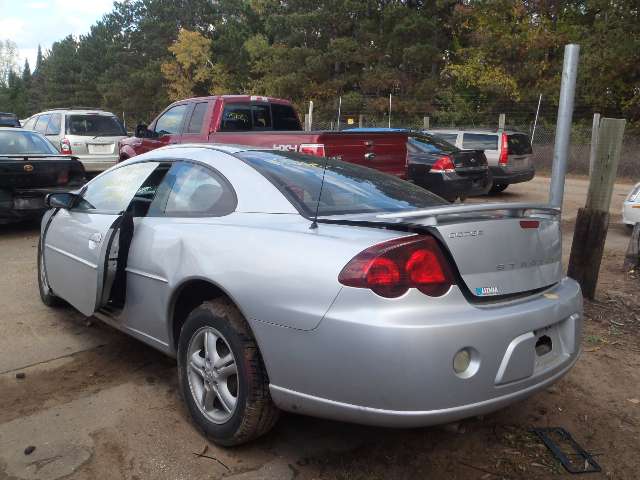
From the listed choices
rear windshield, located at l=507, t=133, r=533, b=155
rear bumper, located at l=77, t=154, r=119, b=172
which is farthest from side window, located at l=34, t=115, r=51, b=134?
rear windshield, located at l=507, t=133, r=533, b=155

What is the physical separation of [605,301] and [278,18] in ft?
107

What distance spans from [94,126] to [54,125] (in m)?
0.87

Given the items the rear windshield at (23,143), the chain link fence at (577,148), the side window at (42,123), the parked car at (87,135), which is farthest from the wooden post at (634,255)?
the chain link fence at (577,148)

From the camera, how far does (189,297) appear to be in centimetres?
A: 328

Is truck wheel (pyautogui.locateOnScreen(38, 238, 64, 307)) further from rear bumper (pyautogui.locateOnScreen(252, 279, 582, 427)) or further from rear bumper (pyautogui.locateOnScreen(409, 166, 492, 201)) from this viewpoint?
rear bumper (pyautogui.locateOnScreen(409, 166, 492, 201))

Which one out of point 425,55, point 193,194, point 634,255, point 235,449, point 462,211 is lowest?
point 235,449

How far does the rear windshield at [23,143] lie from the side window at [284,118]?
3.50 meters

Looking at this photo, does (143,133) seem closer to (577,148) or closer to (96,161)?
(96,161)

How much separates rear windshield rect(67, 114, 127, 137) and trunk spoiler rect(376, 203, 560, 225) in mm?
12021

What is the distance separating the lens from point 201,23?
49.2 metres

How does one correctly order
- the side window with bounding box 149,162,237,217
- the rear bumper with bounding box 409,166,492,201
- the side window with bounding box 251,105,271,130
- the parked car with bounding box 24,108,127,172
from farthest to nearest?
the parked car with bounding box 24,108,127,172 → the rear bumper with bounding box 409,166,492,201 → the side window with bounding box 251,105,271,130 → the side window with bounding box 149,162,237,217

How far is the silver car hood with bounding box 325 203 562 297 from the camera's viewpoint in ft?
8.24

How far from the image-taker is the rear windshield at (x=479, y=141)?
14.0 m

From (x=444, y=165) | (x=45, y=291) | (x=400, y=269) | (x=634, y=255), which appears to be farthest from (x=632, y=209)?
(x=45, y=291)
